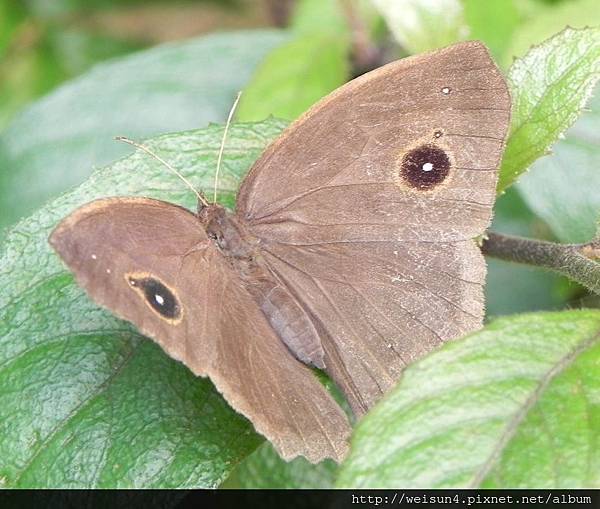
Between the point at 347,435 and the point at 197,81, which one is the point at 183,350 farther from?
the point at 197,81

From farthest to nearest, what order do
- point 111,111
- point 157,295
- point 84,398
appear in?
1. point 111,111
2. point 84,398
3. point 157,295

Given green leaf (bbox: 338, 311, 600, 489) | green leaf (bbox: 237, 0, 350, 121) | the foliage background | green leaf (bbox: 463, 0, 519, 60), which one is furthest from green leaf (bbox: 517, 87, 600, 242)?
green leaf (bbox: 338, 311, 600, 489)

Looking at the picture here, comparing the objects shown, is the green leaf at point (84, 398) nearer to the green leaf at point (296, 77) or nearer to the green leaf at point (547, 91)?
the green leaf at point (547, 91)

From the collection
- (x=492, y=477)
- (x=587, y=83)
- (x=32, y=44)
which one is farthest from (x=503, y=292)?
(x=32, y=44)

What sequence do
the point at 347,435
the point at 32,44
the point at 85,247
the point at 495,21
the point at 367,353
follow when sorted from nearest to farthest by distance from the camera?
the point at 85,247, the point at 347,435, the point at 367,353, the point at 495,21, the point at 32,44

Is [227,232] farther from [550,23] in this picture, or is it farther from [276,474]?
[550,23]

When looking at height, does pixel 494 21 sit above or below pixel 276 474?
above

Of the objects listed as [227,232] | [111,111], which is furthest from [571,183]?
[111,111]
